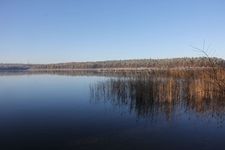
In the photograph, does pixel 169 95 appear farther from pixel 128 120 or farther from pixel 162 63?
pixel 162 63

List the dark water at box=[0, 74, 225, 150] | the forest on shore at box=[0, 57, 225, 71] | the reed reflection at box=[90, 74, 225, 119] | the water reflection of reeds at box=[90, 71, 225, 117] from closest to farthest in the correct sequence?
the forest on shore at box=[0, 57, 225, 71] → the dark water at box=[0, 74, 225, 150] → the reed reflection at box=[90, 74, 225, 119] → the water reflection of reeds at box=[90, 71, 225, 117]

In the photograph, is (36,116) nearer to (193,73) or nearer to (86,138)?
(86,138)

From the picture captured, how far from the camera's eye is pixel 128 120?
30.0ft

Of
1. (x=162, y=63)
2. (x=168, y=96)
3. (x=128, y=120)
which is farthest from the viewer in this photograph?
(x=162, y=63)

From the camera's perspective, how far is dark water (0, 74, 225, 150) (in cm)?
680

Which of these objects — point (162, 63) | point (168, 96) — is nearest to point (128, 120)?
point (168, 96)

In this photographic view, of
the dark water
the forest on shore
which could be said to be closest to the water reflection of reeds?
the dark water

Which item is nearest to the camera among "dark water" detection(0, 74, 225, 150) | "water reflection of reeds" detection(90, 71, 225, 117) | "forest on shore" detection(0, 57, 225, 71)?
"forest on shore" detection(0, 57, 225, 71)

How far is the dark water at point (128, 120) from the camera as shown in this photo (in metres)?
6.80

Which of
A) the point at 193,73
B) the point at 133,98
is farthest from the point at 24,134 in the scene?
the point at 193,73

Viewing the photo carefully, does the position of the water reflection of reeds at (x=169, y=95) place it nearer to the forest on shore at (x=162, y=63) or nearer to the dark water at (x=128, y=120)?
the dark water at (x=128, y=120)

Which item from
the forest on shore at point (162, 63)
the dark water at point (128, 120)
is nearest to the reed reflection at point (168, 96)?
the dark water at point (128, 120)

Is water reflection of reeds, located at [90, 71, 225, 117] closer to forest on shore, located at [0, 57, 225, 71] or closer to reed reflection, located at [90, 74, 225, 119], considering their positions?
reed reflection, located at [90, 74, 225, 119]

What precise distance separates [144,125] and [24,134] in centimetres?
318
